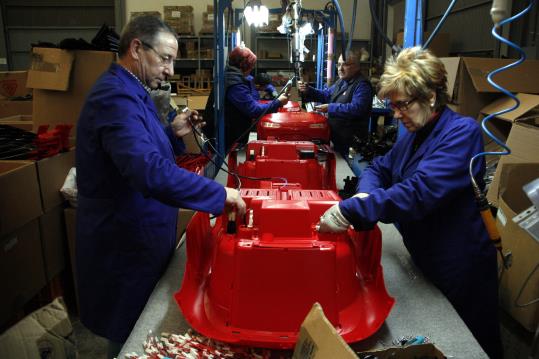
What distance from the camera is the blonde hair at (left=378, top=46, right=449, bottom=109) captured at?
125 cm

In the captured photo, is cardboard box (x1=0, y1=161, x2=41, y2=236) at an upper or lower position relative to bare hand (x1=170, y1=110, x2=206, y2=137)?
lower

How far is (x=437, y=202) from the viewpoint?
3.94 ft

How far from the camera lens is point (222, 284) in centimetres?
110

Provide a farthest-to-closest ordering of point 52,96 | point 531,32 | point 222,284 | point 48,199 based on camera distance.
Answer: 1. point 531,32
2. point 52,96
3. point 48,199
4. point 222,284

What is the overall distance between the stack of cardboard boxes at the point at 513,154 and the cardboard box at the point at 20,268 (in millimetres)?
2068

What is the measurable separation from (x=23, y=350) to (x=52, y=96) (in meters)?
1.99

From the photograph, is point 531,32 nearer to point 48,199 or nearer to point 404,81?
point 404,81

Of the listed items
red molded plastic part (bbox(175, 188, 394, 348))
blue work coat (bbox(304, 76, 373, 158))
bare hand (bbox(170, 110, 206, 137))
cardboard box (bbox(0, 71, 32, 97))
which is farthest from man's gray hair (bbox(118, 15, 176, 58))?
cardboard box (bbox(0, 71, 32, 97))

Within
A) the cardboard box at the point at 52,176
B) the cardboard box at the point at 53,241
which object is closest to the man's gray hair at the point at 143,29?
the cardboard box at the point at 52,176

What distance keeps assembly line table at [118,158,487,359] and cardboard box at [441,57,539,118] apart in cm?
203

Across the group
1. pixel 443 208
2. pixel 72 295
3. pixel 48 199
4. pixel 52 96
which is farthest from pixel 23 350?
pixel 52 96

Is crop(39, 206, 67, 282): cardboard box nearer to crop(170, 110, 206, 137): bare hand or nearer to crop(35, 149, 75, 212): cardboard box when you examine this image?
crop(35, 149, 75, 212): cardboard box

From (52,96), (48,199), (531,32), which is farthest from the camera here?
(531,32)

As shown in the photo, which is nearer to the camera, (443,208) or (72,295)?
(443,208)
